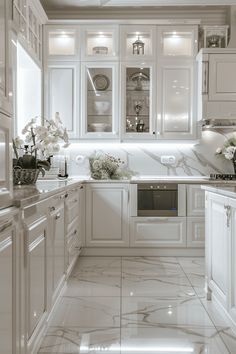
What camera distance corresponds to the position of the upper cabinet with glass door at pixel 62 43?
16.0 ft

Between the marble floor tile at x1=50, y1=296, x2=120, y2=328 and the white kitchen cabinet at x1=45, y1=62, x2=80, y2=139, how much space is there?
2294 mm

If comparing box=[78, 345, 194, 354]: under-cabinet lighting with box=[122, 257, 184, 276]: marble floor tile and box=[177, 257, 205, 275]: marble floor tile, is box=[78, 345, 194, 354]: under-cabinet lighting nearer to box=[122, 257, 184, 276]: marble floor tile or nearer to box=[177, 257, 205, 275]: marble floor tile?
box=[122, 257, 184, 276]: marble floor tile

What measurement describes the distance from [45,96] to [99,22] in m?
1.06

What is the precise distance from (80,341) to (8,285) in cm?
104

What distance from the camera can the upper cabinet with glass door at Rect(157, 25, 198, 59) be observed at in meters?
4.88

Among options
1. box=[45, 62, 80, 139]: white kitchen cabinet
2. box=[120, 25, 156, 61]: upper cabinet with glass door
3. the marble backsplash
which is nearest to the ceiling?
box=[120, 25, 156, 61]: upper cabinet with glass door

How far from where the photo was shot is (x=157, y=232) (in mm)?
4633

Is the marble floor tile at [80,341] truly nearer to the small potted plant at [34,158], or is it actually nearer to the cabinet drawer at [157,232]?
the small potted plant at [34,158]

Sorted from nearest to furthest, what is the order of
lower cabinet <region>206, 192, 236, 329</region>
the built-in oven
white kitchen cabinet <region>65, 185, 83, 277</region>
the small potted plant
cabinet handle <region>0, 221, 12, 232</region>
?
cabinet handle <region>0, 221, 12, 232</region>
lower cabinet <region>206, 192, 236, 329</region>
the small potted plant
white kitchen cabinet <region>65, 185, 83, 277</region>
the built-in oven

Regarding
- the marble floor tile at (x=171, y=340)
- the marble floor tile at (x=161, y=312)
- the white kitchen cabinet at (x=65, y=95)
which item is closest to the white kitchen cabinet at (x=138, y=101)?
the white kitchen cabinet at (x=65, y=95)

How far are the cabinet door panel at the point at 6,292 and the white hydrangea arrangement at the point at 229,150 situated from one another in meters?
3.81

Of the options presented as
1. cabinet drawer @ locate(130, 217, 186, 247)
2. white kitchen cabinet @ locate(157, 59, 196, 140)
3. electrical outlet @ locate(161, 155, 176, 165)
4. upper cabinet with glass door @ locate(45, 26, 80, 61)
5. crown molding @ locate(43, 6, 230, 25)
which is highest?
crown molding @ locate(43, 6, 230, 25)

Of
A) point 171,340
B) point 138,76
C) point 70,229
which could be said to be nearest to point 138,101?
point 138,76

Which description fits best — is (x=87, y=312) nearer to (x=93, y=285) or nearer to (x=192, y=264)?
(x=93, y=285)
